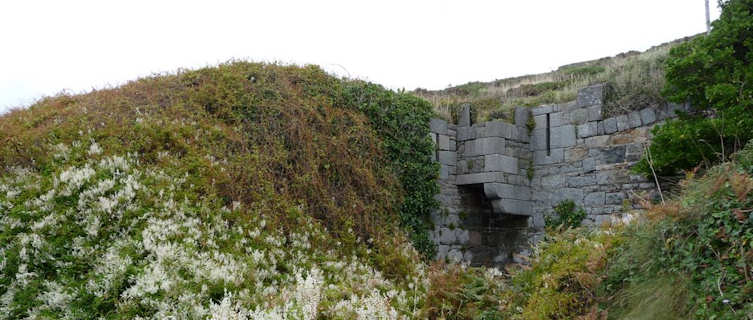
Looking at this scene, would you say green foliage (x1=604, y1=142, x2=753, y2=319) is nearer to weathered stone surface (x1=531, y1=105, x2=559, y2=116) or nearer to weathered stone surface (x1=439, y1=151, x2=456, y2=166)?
weathered stone surface (x1=439, y1=151, x2=456, y2=166)

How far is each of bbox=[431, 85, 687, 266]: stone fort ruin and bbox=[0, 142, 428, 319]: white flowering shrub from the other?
3.21 m

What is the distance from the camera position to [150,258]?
5.60 m

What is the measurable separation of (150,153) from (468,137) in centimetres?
533

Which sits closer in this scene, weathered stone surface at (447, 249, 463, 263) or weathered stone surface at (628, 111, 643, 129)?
weathered stone surface at (628, 111, 643, 129)

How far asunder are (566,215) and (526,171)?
103 centimetres

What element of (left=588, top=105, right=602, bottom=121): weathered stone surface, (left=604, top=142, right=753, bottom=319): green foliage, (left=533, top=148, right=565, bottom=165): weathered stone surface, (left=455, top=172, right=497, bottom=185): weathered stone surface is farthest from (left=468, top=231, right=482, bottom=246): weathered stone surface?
(left=604, top=142, right=753, bottom=319): green foliage

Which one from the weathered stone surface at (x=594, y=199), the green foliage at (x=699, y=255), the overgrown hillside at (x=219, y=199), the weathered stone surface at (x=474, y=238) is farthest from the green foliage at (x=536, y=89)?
the green foliage at (x=699, y=255)

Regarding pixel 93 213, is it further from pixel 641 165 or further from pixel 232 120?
pixel 641 165

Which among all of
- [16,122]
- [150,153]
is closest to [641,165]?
[150,153]

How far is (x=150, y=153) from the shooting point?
292 inches

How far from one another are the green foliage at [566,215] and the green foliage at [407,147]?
2178mm

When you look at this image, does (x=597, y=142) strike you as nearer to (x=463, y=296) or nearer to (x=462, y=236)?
(x=462, y=236)

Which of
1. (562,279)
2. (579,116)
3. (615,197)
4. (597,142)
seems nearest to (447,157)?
(579,116)

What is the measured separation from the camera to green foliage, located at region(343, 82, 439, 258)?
31.1ft
